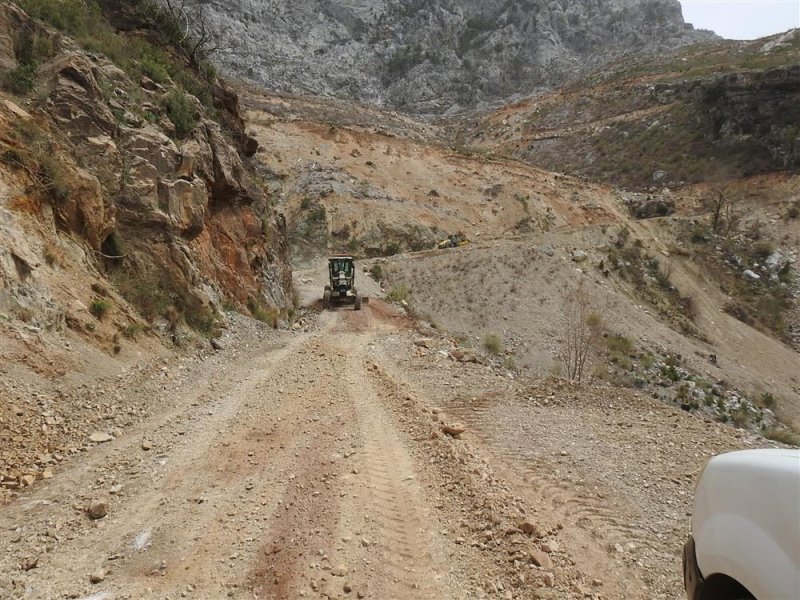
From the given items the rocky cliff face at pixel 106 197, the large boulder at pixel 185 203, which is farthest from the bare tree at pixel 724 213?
the large boulder at pixel 185 203

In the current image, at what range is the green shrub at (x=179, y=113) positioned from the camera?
13.7 meters

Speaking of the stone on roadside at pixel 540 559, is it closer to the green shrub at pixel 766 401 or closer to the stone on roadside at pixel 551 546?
the stone on roadside at pixel 551 546

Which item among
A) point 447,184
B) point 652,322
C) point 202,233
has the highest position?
point 447,184

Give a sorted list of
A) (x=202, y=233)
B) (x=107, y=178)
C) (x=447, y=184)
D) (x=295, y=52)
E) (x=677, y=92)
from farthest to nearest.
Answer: (x=295, y=52) < (x=677, y=92) < (x=447, y=184) < (x=202, y=233) < (x=107, y=178)

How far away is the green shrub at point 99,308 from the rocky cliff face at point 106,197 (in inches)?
0.8

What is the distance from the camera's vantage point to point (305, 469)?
5.46 meters

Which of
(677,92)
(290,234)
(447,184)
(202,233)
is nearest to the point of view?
(202,233)

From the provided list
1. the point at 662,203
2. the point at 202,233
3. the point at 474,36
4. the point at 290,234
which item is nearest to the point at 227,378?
the point at 202,233

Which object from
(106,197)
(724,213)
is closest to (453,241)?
(724,213)

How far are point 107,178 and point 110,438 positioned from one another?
268 inches

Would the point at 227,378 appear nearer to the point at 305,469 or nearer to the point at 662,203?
the point at 305,469

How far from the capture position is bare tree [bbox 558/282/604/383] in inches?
730

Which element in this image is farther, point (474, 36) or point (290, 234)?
point (474, 36)

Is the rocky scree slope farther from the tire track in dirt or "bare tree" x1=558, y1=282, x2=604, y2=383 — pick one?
the tire track in dirt
